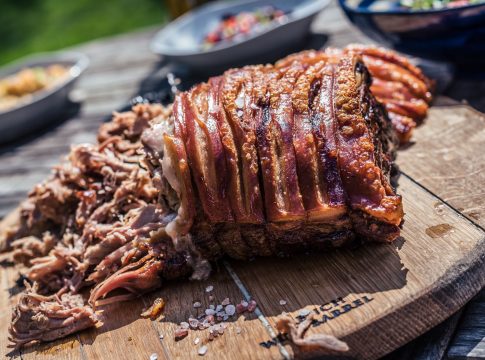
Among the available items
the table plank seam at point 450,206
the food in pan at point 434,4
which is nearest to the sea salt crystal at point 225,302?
the table plank seam at point 450,206

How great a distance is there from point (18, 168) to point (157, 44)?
88.7 inches

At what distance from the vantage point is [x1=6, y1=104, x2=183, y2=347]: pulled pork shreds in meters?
3.49

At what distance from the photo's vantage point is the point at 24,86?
7594 millimetres

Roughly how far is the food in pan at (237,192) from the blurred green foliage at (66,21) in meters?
10.7

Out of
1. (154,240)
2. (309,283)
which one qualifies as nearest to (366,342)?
(309,283)

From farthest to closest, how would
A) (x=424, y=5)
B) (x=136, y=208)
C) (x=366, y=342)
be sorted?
(x=424, y=5) → (x=136, y=208) → (x=366, y=342)

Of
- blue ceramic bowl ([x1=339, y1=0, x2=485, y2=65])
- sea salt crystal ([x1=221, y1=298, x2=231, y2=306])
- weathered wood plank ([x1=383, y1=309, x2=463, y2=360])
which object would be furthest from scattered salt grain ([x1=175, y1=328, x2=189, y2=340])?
blue ceramic bowl ([x1=339, y1=0, x2=485, y2=65])

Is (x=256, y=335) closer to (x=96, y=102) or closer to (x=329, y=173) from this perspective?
(x=329, y=173)

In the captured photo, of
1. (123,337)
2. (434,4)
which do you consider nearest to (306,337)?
(123,337)

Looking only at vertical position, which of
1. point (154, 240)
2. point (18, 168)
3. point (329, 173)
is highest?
point (329, 173)

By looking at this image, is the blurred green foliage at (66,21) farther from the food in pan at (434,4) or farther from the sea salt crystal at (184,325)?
the sea salt crystal at (184,325)

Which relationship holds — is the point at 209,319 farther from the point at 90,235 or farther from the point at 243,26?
the point at 243,26

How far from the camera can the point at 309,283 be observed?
3268 mm

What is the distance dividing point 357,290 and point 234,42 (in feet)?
13.8
